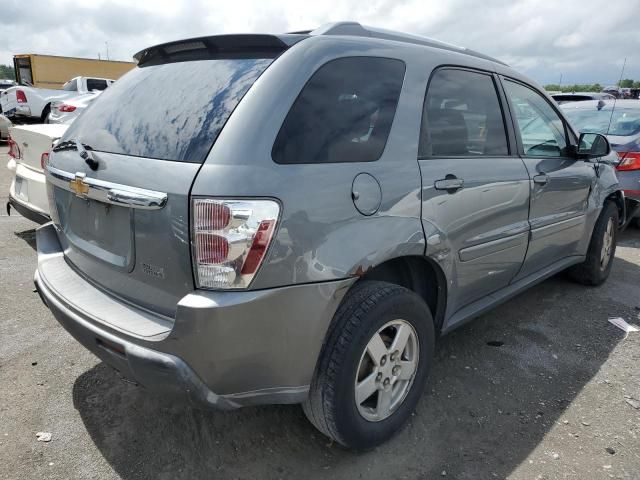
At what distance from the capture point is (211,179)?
1739 millimetres

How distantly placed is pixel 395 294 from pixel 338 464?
83 centimetres

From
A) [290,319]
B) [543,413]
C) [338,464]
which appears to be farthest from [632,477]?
[290,319]

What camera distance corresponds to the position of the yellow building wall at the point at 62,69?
73.3 feet

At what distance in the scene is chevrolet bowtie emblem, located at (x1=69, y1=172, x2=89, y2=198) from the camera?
2146 millimetres

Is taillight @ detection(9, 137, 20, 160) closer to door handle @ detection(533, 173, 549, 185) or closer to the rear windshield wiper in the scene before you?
the rear windshield wiper

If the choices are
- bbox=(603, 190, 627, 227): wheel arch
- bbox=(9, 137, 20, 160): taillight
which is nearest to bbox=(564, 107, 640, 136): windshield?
bbox=(603, 190, 627, 227): wheel arch

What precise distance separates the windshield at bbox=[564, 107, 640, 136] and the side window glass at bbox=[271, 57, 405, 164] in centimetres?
473

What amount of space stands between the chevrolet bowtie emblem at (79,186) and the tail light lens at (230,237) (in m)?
0.71

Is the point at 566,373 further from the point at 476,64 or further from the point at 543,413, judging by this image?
the point at 476,64

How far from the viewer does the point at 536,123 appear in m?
3.46

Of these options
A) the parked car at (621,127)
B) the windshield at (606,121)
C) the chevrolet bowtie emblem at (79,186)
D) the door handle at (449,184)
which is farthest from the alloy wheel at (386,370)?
the windshield at (606,121)

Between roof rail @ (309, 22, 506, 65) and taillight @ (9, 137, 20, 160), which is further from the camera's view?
taillight @ (9, 137, 20, 160)

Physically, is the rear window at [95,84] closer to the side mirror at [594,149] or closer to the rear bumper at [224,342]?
the side mirror at [594,149]

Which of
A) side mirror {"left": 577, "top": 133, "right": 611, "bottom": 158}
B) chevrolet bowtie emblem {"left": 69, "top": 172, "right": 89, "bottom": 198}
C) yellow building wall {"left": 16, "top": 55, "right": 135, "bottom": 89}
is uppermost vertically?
yellow building wall {"left": 16, "top": 55, "right": 135, "bottom": 89}
